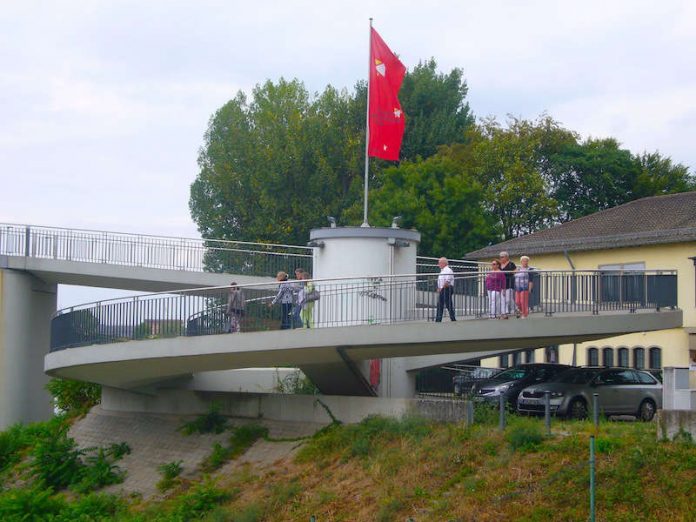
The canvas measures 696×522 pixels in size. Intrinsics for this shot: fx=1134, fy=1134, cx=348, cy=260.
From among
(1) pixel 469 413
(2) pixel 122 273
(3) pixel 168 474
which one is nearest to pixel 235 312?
(3) pixel 168 474

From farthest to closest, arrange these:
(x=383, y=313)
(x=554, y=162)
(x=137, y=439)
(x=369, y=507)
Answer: (x=554, y=162) < (x=137, y=439) < (x=383, y=313) < (x=369, y=507)

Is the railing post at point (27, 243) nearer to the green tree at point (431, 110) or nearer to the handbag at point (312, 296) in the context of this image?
the handbag at point (312, 296)

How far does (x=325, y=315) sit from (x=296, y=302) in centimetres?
71

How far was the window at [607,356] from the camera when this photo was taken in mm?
38625

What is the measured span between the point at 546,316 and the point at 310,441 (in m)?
6.47

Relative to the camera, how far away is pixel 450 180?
49.9m

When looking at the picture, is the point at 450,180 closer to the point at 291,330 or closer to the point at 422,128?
the point at 422,128

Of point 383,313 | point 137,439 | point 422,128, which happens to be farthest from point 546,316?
point 422,128

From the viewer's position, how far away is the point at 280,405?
28109mm

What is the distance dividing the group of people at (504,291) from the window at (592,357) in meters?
17.2

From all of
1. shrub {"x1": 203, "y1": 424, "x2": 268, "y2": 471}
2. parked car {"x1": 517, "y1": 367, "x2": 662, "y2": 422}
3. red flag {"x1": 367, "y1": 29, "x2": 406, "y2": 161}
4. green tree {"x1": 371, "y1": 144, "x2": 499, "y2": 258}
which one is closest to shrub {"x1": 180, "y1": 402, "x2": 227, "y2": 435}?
shrub {"x1": 203, "y1": 424, "x2": 268, "y2": 471}

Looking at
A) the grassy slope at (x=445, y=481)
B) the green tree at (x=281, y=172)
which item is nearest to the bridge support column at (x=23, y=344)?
the grassy slope at (x=445, y=481)

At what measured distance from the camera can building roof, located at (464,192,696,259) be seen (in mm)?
36875

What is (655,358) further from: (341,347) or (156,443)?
(156,443)
